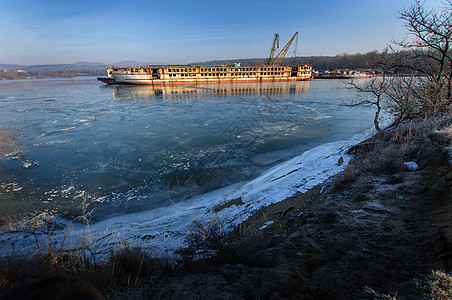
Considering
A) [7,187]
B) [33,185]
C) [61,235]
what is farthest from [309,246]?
[7,187]

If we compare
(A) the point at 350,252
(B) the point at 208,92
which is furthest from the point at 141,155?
(B) the point at 208,92

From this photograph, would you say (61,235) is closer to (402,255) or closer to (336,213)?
(336,213)

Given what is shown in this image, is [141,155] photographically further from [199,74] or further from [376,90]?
[199,74]

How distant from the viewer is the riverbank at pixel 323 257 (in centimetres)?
213

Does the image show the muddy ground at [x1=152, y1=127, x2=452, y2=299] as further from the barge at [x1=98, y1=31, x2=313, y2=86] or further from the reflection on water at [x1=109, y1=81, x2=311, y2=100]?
the barge at [x1=98, y1=31, x2=313, y2=86]

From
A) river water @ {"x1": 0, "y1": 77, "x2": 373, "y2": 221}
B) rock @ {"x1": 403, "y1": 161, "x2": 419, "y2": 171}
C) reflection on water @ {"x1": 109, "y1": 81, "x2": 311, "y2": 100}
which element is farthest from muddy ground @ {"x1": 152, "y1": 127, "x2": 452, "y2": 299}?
reflection on water @ {"x1": 109, "y1": 81, "x2": 311, "y2": 100}

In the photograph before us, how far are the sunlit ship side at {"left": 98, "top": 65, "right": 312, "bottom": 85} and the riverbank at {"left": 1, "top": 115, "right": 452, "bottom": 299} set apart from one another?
197 ft

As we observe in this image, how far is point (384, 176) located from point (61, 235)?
297 inches

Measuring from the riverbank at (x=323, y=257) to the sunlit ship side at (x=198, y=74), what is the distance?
60029 millimetres

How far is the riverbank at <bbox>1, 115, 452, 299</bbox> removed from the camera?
213 cm

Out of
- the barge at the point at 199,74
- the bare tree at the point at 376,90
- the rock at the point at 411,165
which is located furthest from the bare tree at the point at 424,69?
the barge at the point at 199,74

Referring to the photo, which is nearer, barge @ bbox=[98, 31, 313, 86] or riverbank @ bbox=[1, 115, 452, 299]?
riverbank @ bbox=[1, 115, 452, 299]

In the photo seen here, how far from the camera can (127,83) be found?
185ft

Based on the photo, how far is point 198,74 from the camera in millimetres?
60344
